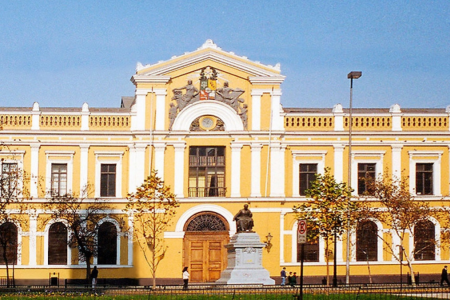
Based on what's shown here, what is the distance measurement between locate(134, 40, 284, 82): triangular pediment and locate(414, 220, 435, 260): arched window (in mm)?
13289

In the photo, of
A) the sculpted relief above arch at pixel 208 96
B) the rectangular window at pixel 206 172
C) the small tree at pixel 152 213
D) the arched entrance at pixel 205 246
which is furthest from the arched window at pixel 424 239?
the small tree at pixel 152 213

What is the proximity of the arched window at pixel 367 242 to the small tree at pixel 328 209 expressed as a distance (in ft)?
19.1

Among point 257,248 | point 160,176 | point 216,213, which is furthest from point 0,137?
point 257,248

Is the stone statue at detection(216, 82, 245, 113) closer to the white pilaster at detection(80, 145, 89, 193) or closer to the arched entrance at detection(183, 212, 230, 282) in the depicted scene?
the arched entrance at detection(183, 212, 230, 282)

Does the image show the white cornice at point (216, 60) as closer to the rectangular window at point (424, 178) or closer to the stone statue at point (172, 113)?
the stone statue at point (172, 113)

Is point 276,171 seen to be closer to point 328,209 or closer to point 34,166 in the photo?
point 328,209

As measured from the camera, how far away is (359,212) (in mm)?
61625

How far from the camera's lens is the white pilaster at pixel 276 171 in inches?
2606

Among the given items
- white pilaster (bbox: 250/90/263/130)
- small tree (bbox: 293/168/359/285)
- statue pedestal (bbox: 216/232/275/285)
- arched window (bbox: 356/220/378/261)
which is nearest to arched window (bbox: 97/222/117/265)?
white pilaster (bbox: 250/90/263/130)

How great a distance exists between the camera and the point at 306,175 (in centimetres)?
6706

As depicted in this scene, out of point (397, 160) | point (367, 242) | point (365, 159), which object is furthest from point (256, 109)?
point (367, 242)

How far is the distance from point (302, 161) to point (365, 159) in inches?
166

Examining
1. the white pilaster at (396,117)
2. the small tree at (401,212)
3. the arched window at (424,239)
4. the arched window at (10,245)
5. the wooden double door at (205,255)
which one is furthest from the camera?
the white pilaster at (396,117)

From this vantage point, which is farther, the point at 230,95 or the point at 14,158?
the point at 230,95
